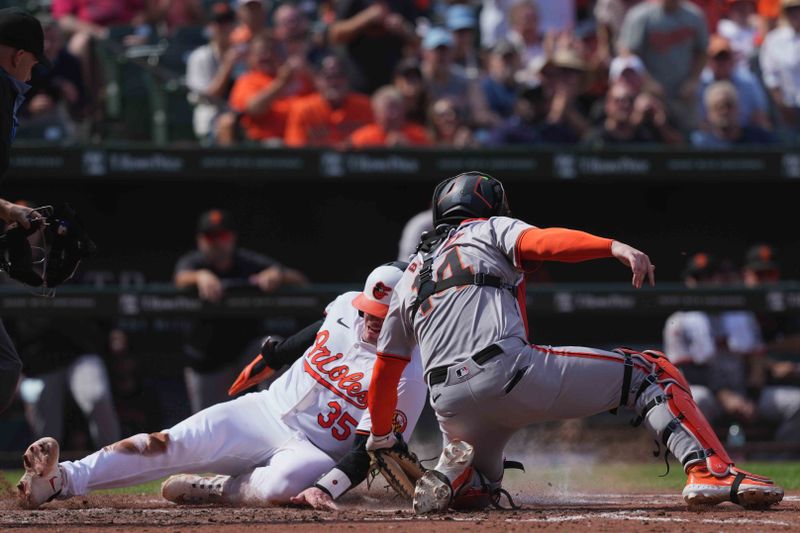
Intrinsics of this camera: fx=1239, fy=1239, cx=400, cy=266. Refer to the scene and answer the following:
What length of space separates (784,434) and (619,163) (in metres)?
2.27

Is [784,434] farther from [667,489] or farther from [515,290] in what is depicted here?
[515,290]

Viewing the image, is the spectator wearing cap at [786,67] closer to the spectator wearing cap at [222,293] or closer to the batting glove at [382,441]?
the spectator wearing cap at [222,293]

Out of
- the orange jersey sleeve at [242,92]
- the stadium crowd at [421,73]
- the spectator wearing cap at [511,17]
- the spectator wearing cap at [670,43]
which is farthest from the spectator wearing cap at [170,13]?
the spectator wearing cap at [670,43]

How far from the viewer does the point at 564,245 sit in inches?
174

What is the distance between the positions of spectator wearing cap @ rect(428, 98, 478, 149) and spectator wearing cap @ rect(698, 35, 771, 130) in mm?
2159

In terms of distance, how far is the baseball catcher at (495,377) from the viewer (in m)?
4.66

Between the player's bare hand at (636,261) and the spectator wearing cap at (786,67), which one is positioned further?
the spectator wearing cap at (786,67)

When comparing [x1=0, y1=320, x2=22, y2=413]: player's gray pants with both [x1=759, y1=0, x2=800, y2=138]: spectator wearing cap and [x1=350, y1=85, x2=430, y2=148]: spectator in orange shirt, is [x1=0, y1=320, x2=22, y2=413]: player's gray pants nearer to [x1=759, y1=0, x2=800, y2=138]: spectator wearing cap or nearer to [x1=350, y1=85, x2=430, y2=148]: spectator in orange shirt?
[x1=350, y1=85, x2=430, y2=148]: spectator in orange shirt

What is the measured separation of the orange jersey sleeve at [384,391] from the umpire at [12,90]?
1.38 m

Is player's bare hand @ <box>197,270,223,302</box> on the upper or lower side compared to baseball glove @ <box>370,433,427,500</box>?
lower

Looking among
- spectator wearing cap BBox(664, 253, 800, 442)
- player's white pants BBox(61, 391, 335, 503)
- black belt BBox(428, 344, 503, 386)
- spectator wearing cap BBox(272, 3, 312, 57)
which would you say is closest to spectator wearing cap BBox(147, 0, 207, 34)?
spectator wearing cap BBox(272, 3, 312, 57)

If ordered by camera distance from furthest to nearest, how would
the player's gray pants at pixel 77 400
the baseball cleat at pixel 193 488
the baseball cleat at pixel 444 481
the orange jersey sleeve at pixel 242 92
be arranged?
the orange jersey sleeve at pixel 242 92 → the player's gray pants at pixel 77 400 → the baseball cleat at pixel 193 488 → the baseball cleat at pixel 444 481

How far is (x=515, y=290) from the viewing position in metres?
4.89

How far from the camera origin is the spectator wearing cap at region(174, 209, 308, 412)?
8.26 m
